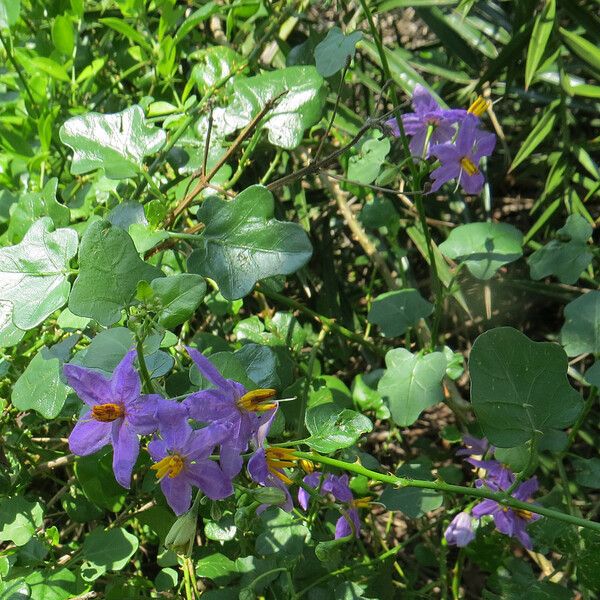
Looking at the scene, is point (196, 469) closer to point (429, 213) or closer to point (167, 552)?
point (167, 552)

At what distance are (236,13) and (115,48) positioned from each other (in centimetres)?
31

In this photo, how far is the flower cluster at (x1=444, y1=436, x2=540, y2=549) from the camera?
107 centimetres

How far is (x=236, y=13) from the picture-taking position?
52.7 inches

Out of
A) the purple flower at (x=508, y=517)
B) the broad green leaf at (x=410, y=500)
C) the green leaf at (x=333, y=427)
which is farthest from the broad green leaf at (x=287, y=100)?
the purple flower at (x=508, y=517)

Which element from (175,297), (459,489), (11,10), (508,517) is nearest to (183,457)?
(175,297)

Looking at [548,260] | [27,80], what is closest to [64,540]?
[27,80]

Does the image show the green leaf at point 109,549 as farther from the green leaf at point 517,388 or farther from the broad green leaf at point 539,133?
the broad green leaf at point 539,133

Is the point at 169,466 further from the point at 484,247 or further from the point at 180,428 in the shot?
the point at 484,247

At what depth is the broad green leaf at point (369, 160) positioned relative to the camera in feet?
3.61

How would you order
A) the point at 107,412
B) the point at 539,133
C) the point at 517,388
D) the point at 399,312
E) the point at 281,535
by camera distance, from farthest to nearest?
the point at 539,133, the point at 399,312, the point at 281,535, the point at 517,388, the point at 107,412

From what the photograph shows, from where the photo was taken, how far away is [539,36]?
1.28 metres

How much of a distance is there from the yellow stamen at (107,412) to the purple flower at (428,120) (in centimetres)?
63

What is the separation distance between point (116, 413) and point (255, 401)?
0.13m

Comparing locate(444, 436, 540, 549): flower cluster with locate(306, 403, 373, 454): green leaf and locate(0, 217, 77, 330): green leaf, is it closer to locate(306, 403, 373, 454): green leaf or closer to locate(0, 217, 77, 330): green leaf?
locate(306, 403, 373, 454): green leaf
